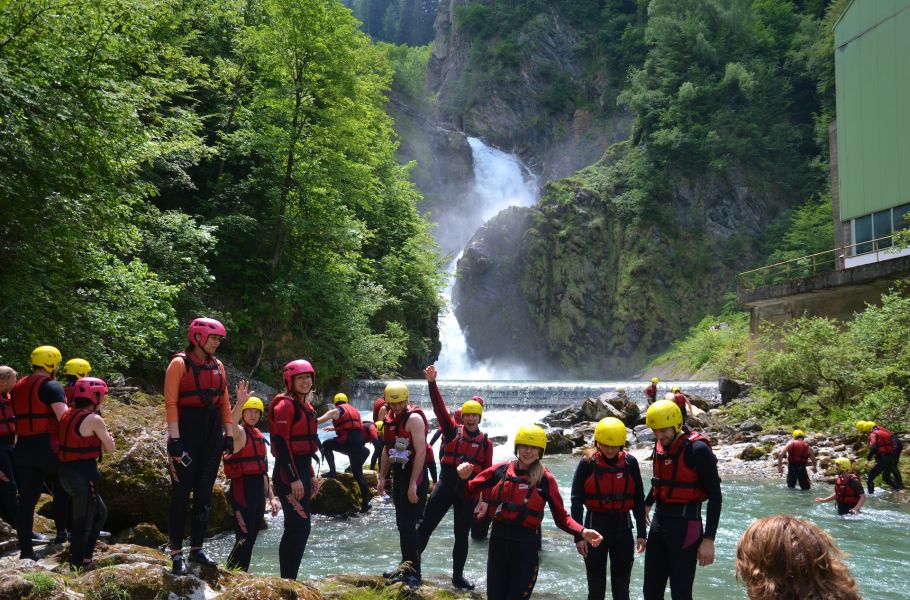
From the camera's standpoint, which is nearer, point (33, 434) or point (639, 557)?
point (33, 434)

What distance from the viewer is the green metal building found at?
24.8m

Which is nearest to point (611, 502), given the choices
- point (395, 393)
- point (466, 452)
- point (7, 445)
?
point (466, 452)

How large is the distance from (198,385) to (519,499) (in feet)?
8.23

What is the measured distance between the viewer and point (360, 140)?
2541 centimetres

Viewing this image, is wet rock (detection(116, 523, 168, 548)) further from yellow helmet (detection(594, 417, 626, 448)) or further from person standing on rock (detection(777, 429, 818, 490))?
person standing on rock (detection(777, 429, 818, 490))

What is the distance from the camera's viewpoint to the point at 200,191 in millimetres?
24703

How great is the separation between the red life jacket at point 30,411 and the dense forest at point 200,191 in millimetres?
5299

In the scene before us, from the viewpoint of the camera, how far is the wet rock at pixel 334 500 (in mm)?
11375

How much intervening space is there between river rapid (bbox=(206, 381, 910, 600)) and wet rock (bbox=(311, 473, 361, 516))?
234 mm

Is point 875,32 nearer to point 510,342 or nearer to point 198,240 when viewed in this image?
point 198,240

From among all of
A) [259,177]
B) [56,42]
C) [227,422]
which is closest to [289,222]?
[259,177]

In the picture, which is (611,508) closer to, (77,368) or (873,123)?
(77,368)

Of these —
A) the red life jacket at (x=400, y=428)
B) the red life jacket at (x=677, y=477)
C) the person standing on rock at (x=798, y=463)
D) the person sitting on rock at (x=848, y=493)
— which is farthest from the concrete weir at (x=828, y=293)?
the red life jacket at (x=400, y=428)

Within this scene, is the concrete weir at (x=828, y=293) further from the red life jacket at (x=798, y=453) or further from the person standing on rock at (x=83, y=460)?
the person standing on rock at (x=83, y=460)
